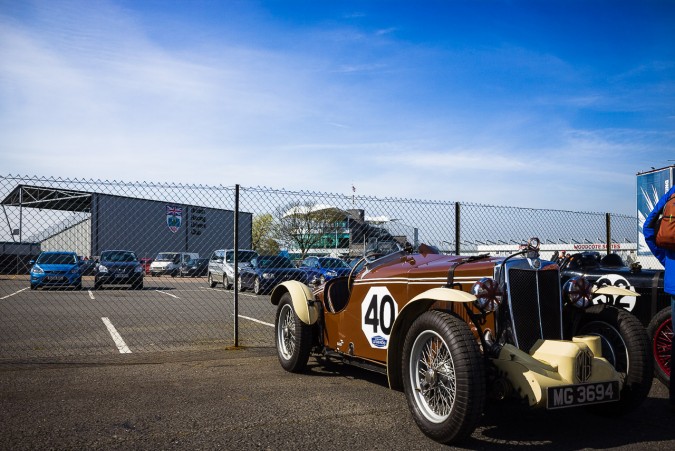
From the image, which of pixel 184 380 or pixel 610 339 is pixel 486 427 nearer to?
pixel 610 339

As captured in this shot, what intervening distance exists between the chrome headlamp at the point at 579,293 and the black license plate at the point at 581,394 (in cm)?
67

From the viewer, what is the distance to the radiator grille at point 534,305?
3.87 meters

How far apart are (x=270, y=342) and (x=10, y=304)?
8398 millimetres

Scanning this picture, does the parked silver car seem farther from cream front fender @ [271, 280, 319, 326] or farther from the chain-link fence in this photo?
cream front fender @ [271, 280, 319, 326]

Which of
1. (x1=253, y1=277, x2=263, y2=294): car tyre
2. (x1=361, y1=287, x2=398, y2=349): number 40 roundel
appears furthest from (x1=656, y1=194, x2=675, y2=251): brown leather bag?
(x1=253, y1=277, x2=263, y2=294): car tyre

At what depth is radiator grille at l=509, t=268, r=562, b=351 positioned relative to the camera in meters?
3.87

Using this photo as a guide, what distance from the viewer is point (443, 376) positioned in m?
3.65

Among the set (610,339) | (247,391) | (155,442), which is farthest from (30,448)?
(610,339)

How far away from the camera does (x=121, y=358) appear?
647 centimetres

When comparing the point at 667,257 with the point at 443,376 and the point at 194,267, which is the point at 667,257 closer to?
the point at 443,376

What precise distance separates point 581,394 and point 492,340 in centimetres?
67

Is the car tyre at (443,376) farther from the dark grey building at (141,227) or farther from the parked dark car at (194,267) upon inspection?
the parked dark car at (194,267)

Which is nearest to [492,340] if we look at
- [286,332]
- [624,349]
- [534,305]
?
[534,305]

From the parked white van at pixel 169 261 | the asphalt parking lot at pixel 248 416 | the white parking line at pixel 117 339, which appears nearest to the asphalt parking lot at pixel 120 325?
the white parking line at pixel 117 339
